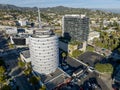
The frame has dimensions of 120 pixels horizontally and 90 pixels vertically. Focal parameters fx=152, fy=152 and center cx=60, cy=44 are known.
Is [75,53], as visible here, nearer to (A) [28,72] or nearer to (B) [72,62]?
(B) [72,62]

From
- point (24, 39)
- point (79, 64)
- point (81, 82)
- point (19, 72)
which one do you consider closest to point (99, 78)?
point (81, 82)

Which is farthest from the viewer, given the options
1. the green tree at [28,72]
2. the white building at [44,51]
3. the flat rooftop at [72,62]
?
the flat rooftop at [72,62]

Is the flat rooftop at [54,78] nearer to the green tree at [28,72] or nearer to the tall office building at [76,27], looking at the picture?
the green tree at [28,72]

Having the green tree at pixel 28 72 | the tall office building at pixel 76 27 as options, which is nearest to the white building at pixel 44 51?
the green tree at pixel 28 72

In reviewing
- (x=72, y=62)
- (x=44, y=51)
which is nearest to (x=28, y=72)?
(x=44, y=51)

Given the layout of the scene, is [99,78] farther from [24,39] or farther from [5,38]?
[5,38]
